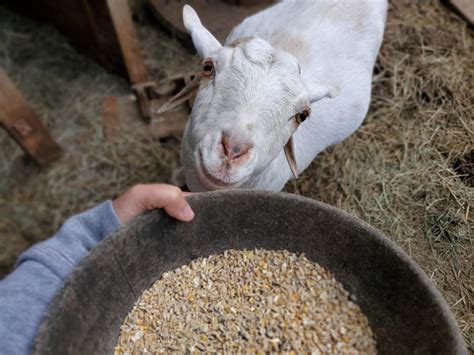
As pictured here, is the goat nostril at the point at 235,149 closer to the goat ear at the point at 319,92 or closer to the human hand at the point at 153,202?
the human hand at the point at 153,202

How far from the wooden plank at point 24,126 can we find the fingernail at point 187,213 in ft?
6.24

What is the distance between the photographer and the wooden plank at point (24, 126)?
2.78m

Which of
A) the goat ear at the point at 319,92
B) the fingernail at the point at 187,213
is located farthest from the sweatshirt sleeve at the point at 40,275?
the goat ear at the point at 319,92

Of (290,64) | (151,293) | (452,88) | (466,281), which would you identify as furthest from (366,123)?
(151,293)

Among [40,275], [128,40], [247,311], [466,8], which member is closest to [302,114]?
[247,311]

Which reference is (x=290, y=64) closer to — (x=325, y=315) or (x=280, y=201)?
(x=280, y=201)

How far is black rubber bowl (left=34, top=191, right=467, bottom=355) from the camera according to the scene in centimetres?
130

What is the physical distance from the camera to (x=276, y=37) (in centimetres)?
232

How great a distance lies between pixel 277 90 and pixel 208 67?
0.31 m

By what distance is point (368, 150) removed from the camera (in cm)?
268

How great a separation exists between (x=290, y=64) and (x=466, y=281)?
1.07 meters

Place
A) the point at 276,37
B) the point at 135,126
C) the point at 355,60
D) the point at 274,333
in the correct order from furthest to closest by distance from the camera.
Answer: the point at 135,126 → the point at 355,60 → the point at 276,37 → the point at 274,333

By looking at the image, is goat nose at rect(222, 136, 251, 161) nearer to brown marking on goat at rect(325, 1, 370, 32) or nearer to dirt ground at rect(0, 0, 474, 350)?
dirt ground at rect(0, 0, 474, 350)

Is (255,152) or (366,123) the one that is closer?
(255,152)
